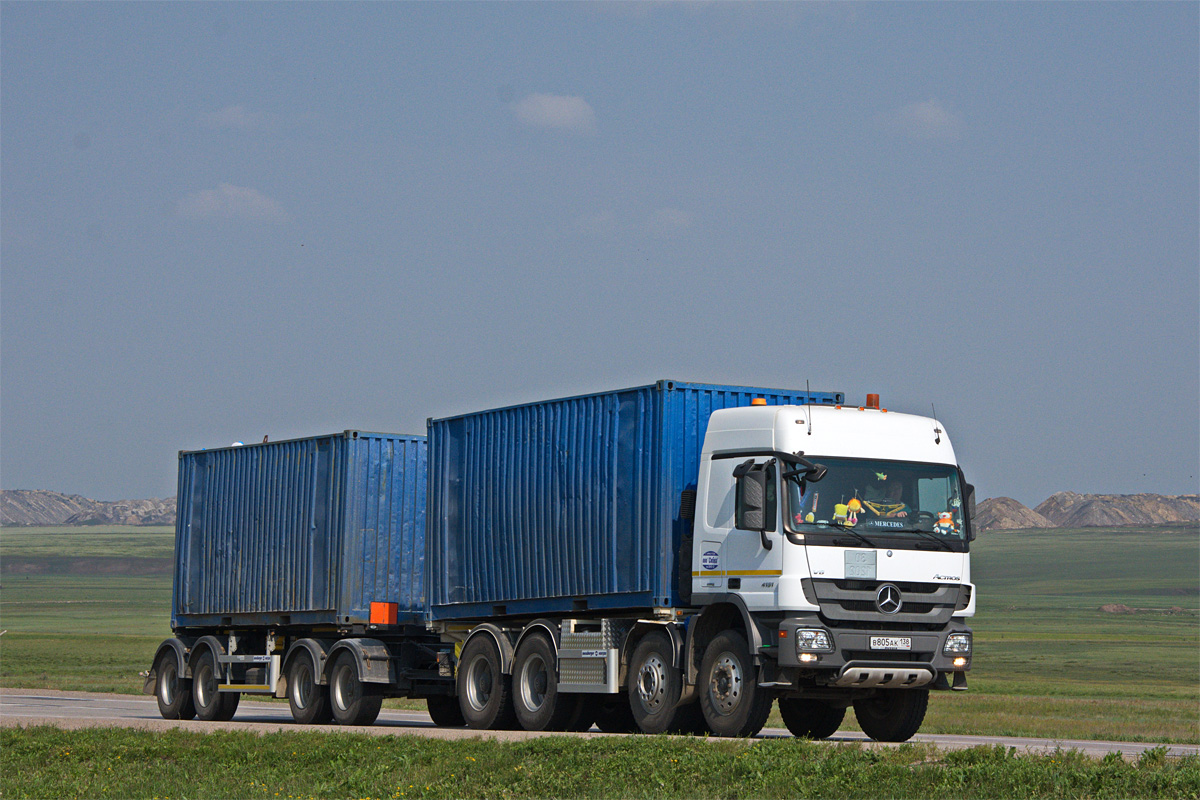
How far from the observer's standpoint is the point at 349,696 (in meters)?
22.5

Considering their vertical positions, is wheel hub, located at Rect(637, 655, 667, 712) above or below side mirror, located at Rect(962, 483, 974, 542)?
below

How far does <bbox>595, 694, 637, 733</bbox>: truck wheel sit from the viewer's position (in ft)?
65.2

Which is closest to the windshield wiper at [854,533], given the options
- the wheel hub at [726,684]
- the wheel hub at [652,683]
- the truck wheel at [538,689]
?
the wheel hub at [726,684]

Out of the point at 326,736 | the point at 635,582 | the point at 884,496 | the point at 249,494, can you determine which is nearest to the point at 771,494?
the point at 884,496

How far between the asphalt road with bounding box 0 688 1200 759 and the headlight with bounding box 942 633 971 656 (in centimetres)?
112

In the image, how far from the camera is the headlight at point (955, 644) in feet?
55.4

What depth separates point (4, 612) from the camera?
5615 inches

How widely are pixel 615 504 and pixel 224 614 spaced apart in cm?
975

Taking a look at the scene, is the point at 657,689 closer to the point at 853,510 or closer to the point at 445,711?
the point at 853,510

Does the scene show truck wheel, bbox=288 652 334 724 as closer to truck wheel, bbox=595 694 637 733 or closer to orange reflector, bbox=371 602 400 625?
orange reflector, bbox=371 602 400 625

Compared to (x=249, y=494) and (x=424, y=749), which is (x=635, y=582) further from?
(x=249, y=494)

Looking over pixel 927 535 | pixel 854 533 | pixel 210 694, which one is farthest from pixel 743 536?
pixel 210 694

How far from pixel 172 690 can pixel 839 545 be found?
1435 centimetres

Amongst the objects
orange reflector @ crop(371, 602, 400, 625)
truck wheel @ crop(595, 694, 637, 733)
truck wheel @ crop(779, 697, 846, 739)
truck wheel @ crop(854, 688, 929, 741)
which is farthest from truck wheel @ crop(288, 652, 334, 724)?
truck wheel @ crop(854, 688, 929, 741)
